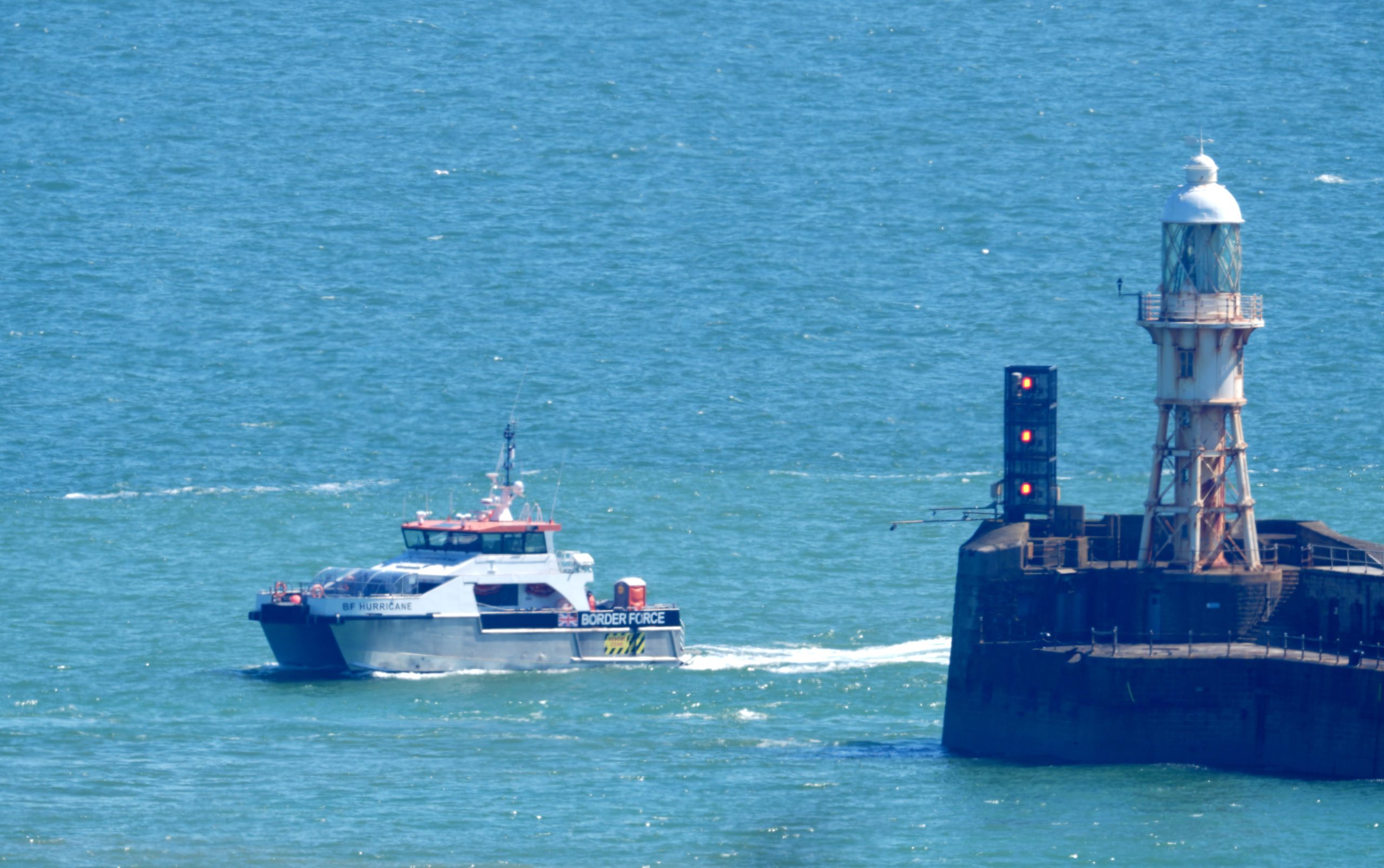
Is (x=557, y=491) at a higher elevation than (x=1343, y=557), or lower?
lower

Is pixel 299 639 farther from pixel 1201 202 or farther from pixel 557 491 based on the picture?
pixel 557 491

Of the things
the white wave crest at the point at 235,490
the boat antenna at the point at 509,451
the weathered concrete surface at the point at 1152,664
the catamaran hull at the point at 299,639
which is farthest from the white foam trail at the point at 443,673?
the white wave crest at the point at 235,490

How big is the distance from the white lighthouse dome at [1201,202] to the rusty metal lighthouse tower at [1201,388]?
0.03 metres

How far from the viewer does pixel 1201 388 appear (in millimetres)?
81812

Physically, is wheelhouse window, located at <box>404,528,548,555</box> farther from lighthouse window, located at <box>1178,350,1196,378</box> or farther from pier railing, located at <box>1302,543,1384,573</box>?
pier railing, located at <box>1302,543,1384,573</box>

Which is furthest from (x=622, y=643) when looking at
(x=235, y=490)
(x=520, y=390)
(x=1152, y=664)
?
(x=520, y=390)

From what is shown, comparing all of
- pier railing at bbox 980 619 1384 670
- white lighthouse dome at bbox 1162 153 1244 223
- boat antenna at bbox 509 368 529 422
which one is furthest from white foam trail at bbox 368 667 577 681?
boat antenna at bbox 509 368 529 422

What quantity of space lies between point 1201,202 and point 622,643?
27051 mm

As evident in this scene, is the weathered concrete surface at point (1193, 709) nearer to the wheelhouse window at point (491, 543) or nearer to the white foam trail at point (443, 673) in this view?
the white foam trail at point (443, 673)

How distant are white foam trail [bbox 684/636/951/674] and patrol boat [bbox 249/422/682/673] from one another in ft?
5.30

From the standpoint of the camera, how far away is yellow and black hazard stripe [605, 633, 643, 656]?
10056 centimetres

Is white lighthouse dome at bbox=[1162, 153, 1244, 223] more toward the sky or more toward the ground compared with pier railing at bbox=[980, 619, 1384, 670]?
more toward the sky

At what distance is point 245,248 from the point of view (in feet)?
655

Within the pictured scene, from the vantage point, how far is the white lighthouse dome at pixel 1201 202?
271ft
